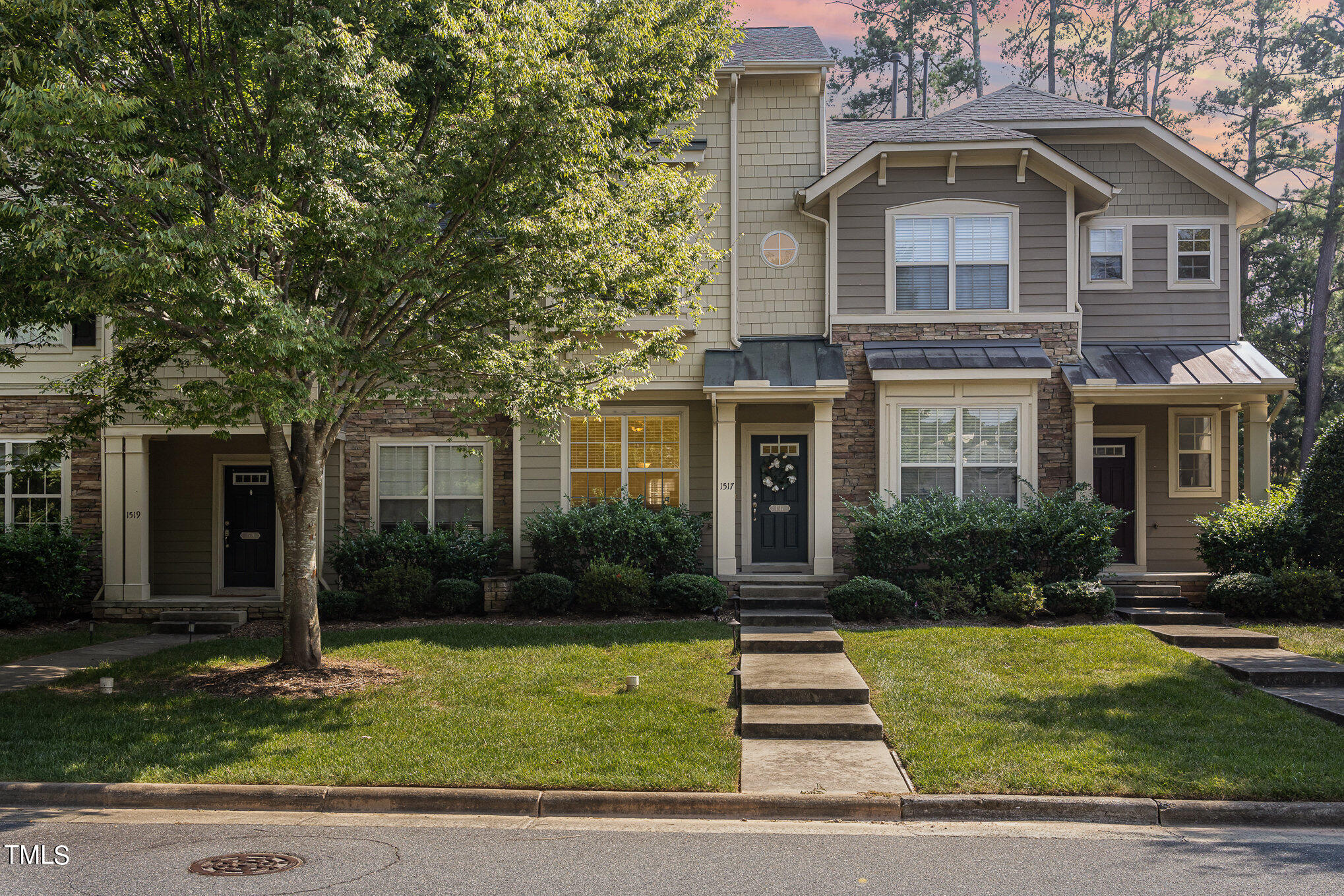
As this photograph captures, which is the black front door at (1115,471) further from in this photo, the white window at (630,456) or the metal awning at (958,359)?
the white window at (630,456)

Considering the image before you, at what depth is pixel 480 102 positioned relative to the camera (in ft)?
28.7

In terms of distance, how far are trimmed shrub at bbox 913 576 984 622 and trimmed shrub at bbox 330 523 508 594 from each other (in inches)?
252

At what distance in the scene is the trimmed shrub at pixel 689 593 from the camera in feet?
40.9

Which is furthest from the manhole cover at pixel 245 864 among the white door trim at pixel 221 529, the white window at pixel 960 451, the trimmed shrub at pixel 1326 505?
the trimmed shrub at pixel 1326 505

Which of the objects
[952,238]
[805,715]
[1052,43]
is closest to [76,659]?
[805,715]

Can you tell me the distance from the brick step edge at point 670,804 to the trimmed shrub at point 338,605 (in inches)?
257

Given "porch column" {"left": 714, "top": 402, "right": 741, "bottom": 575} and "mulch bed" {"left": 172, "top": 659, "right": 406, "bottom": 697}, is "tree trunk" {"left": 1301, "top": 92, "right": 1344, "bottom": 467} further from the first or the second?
"mulch bed" {"left": 172, "top": 659, "right": 406, "bottom": 697}

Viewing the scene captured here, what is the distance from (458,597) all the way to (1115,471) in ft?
36.4

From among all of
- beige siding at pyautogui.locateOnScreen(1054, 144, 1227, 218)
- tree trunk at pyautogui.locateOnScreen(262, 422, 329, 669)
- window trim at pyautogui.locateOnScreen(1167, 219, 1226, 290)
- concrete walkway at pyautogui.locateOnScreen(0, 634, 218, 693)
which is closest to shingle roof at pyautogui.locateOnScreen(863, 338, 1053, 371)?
window trim at pyautogui.locateOnScreen(1167, 219, 1226, 290)

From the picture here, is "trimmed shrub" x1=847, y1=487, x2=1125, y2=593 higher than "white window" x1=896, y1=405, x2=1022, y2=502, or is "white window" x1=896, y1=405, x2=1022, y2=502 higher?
"white window" x1=896, y1=405, x2=1022, y2=502

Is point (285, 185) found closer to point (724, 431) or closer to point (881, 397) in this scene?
point (724, 431)

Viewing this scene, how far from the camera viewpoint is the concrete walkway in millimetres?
9766

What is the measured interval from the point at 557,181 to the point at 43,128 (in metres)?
4.02

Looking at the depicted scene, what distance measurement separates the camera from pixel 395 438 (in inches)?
576
